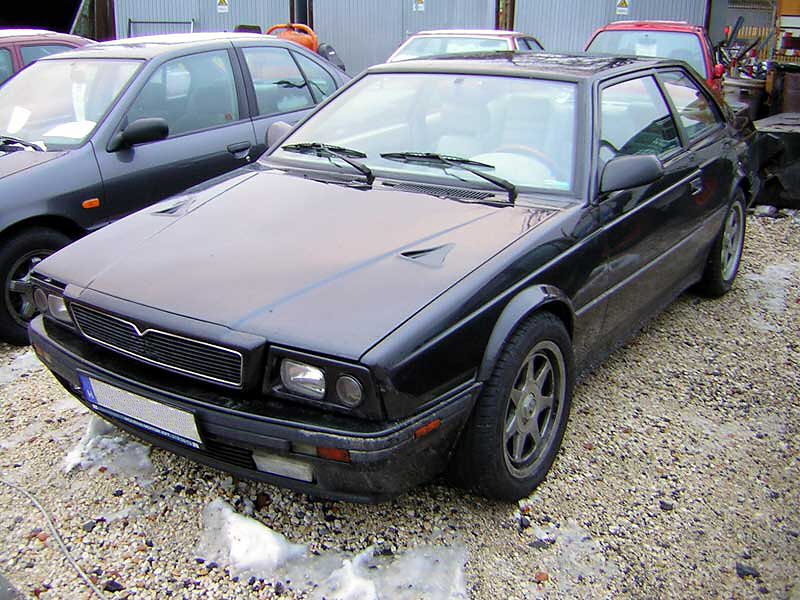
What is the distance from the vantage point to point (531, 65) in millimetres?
3691

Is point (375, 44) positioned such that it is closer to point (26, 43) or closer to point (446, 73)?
point (26, 43)

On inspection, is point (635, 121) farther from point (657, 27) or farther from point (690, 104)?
point (657, 27)

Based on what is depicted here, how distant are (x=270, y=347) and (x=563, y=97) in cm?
190

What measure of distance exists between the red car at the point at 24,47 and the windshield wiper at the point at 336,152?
13.0 ft

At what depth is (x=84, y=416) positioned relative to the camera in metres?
3.52

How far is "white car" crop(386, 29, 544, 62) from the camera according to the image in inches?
385

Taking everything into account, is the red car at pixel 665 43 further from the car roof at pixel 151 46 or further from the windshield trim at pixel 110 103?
the windshield trim at pixel 110 103

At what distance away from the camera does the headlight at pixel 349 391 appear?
7.41ft

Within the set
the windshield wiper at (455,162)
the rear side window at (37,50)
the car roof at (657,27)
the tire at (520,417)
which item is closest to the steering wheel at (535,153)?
the windshield wiper at (455,162)

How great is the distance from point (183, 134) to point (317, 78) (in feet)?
5.07

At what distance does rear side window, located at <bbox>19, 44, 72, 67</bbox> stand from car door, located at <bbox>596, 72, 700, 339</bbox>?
17.1ft

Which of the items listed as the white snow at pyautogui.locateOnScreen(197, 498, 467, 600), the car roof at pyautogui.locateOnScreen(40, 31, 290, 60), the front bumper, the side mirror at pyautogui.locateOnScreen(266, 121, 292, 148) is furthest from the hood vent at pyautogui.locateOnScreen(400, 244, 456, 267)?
the car roof at pyautogui.locateOnScreen(40, 31, 290, 60)

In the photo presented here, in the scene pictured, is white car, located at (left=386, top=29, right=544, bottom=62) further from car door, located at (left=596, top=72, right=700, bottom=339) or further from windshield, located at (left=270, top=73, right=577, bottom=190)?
Result: windshield, located at (left=270, top=73, right=577, bottom=190)

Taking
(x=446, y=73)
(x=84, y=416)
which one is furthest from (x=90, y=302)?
(x=446, y=73)
